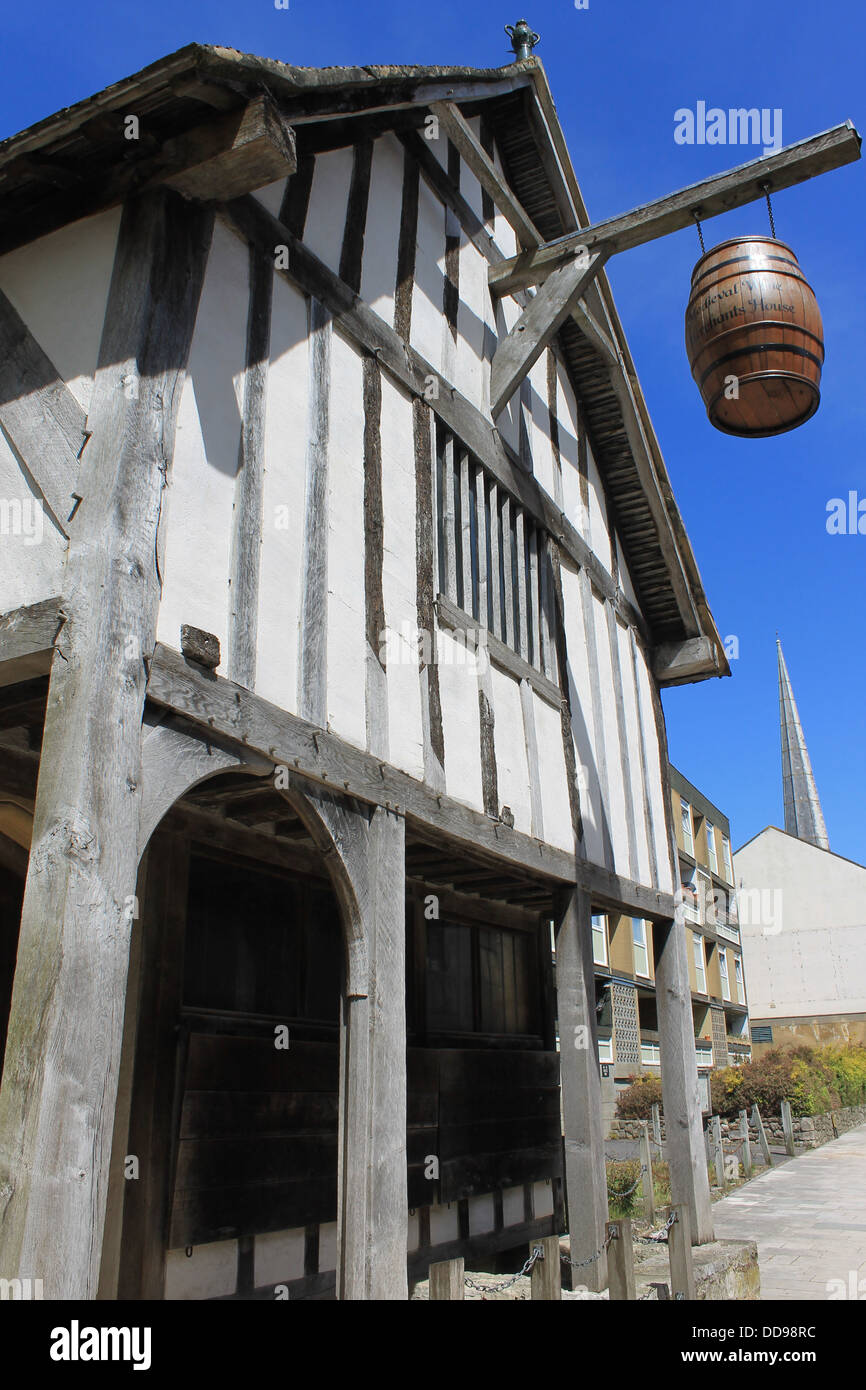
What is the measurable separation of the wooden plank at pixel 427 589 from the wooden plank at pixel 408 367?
0.90 ft

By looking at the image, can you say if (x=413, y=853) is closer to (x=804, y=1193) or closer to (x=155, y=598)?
(x=155, y=598)

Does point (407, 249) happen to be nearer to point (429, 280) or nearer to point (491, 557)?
point (429, 280)

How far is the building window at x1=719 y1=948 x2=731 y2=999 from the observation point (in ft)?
117

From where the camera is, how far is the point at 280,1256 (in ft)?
18.9

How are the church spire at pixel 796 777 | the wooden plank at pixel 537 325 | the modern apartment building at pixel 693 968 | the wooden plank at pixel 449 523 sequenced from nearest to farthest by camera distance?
the wooden plank at pixel 449 523, the wooden plank at pixel 537 325, the modern apartment building at pixel 693 968, the church spire at pixel 796 777

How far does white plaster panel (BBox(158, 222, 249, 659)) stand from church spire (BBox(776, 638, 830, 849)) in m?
75.1

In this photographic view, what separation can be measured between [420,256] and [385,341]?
48.3 inches

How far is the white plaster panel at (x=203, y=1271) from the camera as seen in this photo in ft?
16.5

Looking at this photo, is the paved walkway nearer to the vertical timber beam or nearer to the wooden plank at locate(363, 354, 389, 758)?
the wooden plank at locate(363, 354, 389, 758)

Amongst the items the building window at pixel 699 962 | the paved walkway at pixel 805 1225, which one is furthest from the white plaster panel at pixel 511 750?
the building window at pixel 699 962

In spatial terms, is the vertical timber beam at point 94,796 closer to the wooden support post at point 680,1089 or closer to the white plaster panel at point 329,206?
the white plaster panel at point 329,206

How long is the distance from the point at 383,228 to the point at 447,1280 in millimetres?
5674

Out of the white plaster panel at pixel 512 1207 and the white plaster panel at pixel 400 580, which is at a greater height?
the white plaster panel at pixel 400 580
